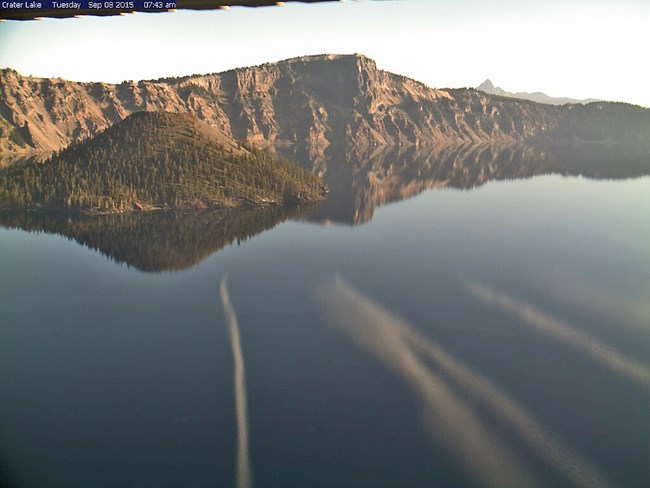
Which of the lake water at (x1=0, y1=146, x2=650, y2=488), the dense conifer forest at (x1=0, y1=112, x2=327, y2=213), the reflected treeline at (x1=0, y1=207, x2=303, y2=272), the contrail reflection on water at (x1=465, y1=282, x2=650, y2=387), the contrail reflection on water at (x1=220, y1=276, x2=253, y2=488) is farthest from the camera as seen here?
the dense conifer forest at (x1=0, y1=112, x2=327, y2=213)

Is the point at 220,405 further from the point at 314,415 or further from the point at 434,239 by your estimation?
the point at 434,239

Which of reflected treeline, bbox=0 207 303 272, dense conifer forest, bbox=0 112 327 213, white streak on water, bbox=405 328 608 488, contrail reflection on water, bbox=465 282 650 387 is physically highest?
dense conifer forest, bbox=0 112 327 213

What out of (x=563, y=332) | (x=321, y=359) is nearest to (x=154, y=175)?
(x=321, y=359)

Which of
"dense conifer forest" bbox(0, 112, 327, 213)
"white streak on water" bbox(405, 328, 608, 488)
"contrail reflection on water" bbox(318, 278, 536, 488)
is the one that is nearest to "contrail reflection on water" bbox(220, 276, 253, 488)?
"contrail reflection on water" bbox(318, 278, 536, 488)

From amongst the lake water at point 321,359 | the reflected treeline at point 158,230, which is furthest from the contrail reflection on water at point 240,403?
the reflected treeline at point 158,230

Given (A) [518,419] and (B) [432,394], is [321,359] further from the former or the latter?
(A) [518,419]

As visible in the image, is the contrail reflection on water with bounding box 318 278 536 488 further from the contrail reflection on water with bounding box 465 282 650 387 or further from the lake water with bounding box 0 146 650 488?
the contrail reflection on water with bounding box 465 282 650 387

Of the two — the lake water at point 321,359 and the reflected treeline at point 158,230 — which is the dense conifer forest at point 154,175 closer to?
the reflected treeline at point 158,230
